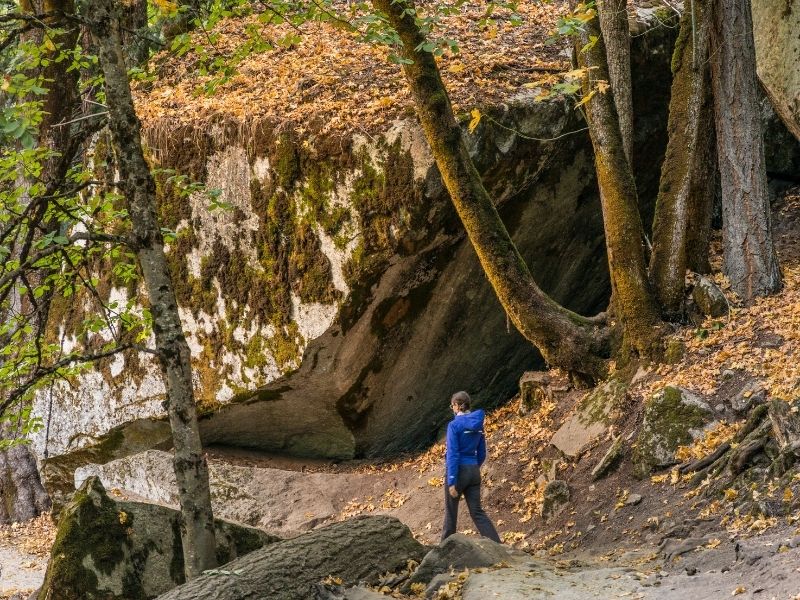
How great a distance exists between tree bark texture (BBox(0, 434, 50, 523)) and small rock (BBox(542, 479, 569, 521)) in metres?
8.87

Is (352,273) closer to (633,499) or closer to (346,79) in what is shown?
(346,79)

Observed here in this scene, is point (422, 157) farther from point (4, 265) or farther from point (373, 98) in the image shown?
point (4, 265)

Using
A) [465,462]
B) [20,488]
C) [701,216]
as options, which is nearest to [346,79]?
[701,216]

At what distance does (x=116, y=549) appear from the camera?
7.00 meters

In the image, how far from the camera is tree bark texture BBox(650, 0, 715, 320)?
8734mm

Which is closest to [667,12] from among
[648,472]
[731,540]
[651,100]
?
[651,100]

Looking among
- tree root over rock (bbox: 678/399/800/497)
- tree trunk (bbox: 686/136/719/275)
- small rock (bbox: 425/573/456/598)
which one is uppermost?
tree trunk (bbox: 686/136/719/275)

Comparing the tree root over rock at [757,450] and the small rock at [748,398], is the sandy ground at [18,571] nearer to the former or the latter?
the tree root over rock at [757,450]

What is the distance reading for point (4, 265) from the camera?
607cm

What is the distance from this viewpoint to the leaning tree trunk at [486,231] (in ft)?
28.1

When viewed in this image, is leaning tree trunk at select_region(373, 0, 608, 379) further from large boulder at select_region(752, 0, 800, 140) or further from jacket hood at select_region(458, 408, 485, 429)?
large boulder at select_region(752, 0, 800, 140)

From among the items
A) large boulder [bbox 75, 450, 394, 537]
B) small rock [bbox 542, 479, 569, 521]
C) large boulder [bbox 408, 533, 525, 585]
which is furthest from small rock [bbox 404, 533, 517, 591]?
large boulder [bbox 75, 450, 394, 537]

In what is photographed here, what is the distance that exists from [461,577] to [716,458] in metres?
2.41

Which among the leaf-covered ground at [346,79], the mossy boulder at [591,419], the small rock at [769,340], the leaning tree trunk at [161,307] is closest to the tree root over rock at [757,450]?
the small rock at [769,340]
